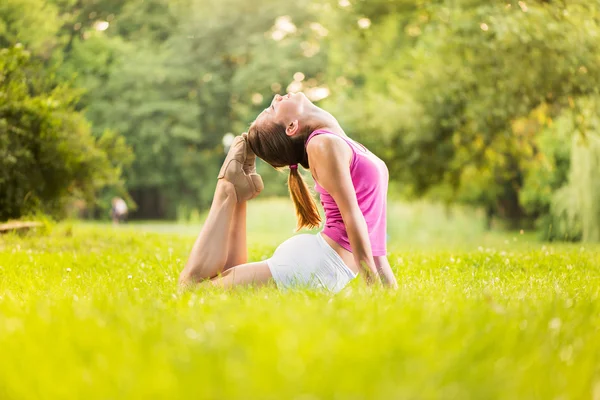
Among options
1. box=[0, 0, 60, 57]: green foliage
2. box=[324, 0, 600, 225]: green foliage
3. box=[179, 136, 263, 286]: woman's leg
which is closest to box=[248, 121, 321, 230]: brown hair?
box=[179, 136, 263, 286]: woman's leg

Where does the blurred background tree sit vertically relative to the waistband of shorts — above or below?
below

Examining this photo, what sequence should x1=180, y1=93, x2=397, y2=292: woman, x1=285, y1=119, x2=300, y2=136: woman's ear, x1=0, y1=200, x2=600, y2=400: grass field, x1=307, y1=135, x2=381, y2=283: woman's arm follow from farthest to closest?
1. x1=285, y1=119, x2=300, y2=136: woman's ear
2. x1=180, y1=93, x2=397, y2=292: woman
3. x1=307, y1=135, x2=381, y2=283: woman's arm
4. x1=0, y1=200, x2=600, y2=400: grass field

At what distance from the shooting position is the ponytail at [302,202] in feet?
16.9

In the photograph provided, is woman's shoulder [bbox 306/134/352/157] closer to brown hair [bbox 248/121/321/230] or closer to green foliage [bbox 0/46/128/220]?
brown hair [bbox 248/121/321/230]

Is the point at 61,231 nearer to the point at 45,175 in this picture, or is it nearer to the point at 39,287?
the point at 45,175

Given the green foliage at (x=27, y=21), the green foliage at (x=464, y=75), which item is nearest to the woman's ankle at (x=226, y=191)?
the green foliage at (x=464, y=75)

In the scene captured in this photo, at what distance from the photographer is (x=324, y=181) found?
4355mm

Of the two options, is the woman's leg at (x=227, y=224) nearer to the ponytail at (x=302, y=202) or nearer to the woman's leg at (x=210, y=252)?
the woman's leg at (x=210, y=252)

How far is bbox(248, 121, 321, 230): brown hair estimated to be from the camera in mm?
4809

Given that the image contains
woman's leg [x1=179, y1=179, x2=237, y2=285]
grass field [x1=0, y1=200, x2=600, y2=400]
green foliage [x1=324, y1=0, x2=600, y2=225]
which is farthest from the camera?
green foliage [x1=324, y1=0, x2=600, y2=225]

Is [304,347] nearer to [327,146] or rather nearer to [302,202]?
[327,146]

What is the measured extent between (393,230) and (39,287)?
75.8 ft

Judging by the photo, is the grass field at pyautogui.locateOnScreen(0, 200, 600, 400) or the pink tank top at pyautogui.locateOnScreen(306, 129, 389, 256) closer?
the grass field at pyautogui.locateOnScreen(0, 200, 600, 400)

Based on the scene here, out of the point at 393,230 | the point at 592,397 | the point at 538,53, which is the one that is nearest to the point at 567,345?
the point at 592,397
